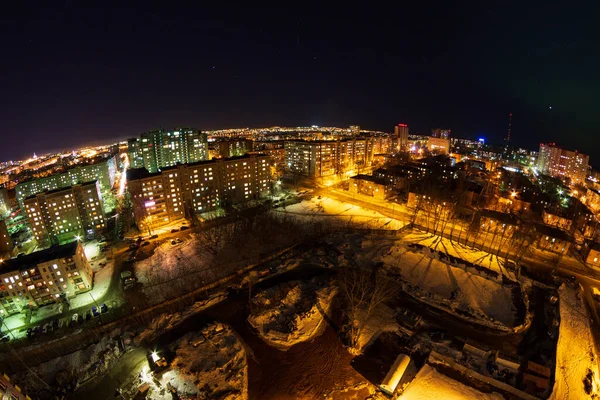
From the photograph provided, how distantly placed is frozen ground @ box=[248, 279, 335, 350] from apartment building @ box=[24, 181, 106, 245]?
2469 cm

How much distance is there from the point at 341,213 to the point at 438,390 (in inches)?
890

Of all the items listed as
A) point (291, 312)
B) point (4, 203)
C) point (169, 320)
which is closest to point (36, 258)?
point (169, 320)

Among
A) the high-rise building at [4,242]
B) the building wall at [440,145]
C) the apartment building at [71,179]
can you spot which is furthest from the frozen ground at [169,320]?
the building wall at [440,145]

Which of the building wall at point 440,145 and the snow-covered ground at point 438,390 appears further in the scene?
the building wall at point 440,145

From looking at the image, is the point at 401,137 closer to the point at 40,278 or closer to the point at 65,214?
the point at 65,214

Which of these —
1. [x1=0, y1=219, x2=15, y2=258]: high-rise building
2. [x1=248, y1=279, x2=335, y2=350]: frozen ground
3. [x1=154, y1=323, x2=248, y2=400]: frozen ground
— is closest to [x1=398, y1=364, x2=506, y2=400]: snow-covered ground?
[x1=248, y1=279, x2=335, y2=350]: frozen ground

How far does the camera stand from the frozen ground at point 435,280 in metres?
18.5

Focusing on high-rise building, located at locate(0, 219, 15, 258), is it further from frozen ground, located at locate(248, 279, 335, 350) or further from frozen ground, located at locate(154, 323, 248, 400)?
frozen ground, located at locate(248, 279, 335, 350)

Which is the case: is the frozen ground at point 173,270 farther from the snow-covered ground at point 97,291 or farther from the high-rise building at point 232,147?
the high-rise building at point 232,147

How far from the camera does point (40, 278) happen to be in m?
20.5

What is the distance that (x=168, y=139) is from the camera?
51.1m

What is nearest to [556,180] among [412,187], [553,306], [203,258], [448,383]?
[412,187]

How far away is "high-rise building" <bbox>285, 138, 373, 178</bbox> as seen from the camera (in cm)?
5169

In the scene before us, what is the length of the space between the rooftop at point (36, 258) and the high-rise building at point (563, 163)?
7115 centimetres
